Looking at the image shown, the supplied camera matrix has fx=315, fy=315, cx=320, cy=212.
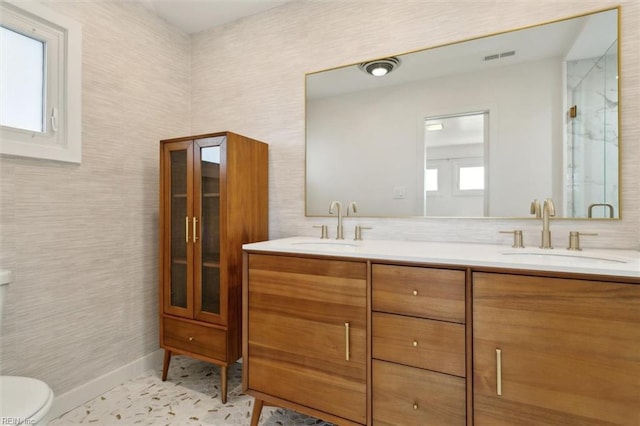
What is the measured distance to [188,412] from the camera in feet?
5.31

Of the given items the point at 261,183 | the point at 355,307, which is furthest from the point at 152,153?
the point at 355,307

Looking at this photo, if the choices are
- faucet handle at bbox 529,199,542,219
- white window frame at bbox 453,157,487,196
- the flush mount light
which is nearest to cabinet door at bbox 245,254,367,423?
white window frame at bbox 453,157,487,196

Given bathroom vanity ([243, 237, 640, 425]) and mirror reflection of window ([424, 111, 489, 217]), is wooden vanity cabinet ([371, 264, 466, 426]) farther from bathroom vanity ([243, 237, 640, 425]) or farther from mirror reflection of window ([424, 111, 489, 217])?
mirror reflection of window ([424, 111, 489, 217])

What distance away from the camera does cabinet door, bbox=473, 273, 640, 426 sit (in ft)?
2.92

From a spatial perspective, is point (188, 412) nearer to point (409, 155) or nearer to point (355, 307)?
point (355, 307)

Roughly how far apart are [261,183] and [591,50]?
175 centimetres

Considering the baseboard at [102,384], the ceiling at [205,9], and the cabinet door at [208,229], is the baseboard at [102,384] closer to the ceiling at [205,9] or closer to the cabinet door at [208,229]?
the cabinet door at [208,229]

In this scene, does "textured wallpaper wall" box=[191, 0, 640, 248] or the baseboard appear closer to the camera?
"textured wallpaper wall" box=[191, 0, 640, 248]

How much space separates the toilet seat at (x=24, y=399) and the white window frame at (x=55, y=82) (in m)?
1.00

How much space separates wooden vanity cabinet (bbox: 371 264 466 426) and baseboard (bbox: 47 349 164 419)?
1.58 metres

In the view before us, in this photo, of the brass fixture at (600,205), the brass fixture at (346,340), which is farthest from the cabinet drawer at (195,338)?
the brass fixture at (600,205)

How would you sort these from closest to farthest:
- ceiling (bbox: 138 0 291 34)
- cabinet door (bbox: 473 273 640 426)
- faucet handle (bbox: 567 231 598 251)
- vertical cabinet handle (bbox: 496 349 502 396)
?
cabinet door (bbox: 473 273 640 426) < vertical cabinet handle (bbox: 496 349 502 396) < faucet handle (bbox: 567 231 598 251) < ceiling (bbox: 138 0 291 34)

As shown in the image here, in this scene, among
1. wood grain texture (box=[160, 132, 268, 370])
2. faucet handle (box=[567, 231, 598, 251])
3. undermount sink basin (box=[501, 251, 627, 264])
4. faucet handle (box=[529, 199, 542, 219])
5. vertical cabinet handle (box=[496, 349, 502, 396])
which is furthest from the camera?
wood grain texture (box=[160, 132, 268, 370])

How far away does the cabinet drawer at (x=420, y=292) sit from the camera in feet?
3.54
